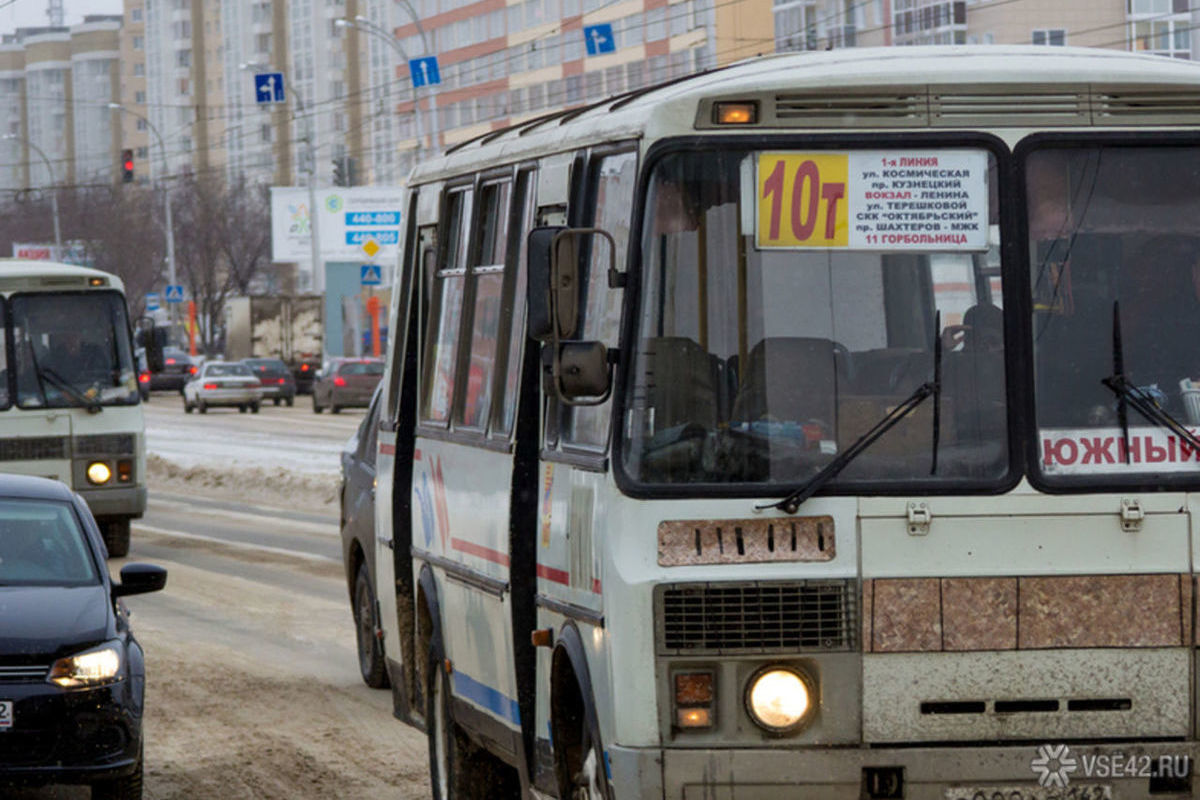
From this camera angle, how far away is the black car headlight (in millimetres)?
8977

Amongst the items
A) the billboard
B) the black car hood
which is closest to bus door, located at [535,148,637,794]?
the black car hood

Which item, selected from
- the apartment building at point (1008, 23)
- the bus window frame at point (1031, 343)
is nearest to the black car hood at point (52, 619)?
the bus window frame at point (1031, 343)

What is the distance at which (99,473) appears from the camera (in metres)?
21.7

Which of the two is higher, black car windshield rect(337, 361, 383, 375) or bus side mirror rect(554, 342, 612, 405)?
bus side mirror rect(554, 342, 612, 405)

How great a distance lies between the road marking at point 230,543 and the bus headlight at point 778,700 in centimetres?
1508

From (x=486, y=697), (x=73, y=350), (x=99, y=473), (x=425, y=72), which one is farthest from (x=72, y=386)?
(x=425, y=72)

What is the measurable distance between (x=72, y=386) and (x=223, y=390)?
40.1m

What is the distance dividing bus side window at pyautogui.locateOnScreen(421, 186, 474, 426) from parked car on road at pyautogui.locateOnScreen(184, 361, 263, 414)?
5261 cm

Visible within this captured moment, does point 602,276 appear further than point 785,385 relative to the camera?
Yes

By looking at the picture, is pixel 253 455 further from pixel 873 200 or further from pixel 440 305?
pixel 873 200

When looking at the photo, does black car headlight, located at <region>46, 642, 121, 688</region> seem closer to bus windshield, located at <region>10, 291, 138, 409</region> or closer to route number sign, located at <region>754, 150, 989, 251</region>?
route number sign, located at <region>754, 150, 989, 251</region>

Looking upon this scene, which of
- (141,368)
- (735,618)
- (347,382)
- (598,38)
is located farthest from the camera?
(347,382)

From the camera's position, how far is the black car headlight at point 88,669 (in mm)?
8977

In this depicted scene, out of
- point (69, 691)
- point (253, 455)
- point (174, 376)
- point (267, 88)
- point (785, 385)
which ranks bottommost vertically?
point (174, 376)
